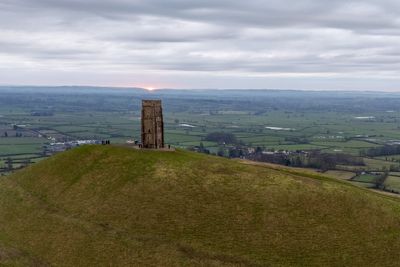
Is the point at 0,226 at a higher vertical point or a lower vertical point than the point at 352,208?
lower

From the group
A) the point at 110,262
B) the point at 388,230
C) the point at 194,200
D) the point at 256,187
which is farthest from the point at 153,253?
the point at 388,230

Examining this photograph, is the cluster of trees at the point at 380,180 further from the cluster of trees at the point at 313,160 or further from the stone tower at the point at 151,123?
the stone tower at the point at 151,123

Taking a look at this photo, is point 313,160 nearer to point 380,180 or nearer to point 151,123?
point 380,180

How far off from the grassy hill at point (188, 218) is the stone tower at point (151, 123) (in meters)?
4.09

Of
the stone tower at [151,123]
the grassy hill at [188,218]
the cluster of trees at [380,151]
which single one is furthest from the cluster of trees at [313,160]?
the grassy hill at [188,218]

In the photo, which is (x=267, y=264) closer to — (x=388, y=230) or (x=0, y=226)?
(x=388, y=230)

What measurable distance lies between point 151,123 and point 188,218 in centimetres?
2242

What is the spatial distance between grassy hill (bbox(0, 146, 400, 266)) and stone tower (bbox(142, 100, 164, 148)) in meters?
4.09

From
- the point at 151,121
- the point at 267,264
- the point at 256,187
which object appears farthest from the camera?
the point at 151,121

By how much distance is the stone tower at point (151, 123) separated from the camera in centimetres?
6988

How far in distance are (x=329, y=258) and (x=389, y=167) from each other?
115 meters

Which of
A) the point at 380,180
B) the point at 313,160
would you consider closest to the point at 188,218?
the point at 380,180

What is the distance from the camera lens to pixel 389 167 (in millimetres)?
148000

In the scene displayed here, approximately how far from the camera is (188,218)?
51.7 m
